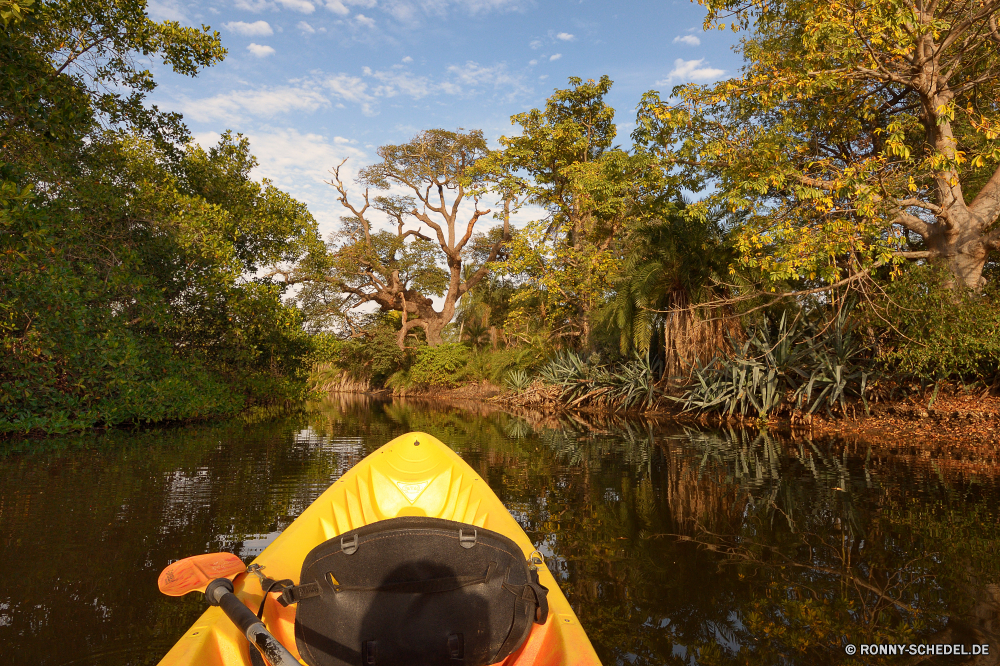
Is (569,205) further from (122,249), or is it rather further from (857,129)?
(122,249)

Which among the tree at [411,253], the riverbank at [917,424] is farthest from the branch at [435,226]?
the riverbank at [917,424]

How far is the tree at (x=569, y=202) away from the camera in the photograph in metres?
18.3

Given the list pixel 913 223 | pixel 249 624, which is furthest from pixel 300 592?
pixel 913 223

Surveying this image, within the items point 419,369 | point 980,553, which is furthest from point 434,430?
point 419,369

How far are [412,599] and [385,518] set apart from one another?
4.81 feet

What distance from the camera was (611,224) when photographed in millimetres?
19750

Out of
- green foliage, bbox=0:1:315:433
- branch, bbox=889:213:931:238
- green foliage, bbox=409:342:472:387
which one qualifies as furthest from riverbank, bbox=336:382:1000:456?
green foliage, bbox=409:342:472:387

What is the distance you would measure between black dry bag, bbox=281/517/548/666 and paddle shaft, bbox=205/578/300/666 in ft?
0.67

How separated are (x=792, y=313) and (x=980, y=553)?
29.2ft

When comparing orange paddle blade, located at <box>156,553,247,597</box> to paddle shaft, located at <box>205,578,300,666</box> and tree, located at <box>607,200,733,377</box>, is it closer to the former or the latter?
paddle shaft, located at <box>205,578,300,666</box>

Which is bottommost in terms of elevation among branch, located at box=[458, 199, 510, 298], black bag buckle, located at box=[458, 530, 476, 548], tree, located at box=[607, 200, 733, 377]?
black bag buckle, located at box=[458, 530, 476, 548]

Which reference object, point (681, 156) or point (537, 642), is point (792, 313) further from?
point (537, 642)

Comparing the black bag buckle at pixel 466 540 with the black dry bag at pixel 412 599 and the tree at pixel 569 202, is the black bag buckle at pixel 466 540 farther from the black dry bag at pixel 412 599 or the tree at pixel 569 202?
the tree at pixel 569 202

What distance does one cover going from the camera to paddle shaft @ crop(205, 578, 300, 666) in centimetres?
173
